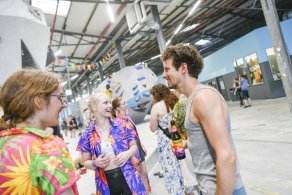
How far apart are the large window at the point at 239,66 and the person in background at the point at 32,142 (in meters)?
15.5

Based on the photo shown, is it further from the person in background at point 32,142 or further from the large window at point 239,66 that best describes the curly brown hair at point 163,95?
the large window at point 239,66

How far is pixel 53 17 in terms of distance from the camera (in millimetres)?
11602

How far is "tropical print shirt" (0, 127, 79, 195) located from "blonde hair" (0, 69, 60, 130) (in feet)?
0.45

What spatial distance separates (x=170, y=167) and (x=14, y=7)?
272 centimetres

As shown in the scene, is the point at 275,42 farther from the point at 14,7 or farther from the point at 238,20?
the point at 238,20

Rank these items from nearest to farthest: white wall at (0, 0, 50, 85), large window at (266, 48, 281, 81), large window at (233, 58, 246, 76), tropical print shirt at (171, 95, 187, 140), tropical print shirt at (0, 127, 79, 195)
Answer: tropical print shirt at (0, 127, 79, 195) < white wall at (0, 0, 50, 85) < tropical print shirt at (171, 95, 187, 140) < large window at (266, 48, 281, 81) < large window at (233, 58, 246, 76)

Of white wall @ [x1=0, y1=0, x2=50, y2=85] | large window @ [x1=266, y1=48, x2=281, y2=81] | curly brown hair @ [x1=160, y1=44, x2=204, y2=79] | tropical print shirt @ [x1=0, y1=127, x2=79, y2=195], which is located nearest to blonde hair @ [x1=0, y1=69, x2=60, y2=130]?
tropical print shirt @ [x1=0, y1=127, x2=79, y2=195]

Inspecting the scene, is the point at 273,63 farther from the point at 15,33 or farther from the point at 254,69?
the point at 15,33

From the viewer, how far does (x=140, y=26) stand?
962 centimetres

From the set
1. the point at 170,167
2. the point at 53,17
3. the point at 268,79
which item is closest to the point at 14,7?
the point at 170,167

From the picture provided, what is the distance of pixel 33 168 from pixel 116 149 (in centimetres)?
150

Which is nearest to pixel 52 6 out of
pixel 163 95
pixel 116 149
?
pixel 163 95

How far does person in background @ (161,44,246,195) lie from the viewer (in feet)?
4.10

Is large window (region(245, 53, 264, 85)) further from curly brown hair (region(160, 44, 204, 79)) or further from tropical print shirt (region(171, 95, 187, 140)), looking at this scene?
curly brown hair (region(160, 44, 204, 79))
